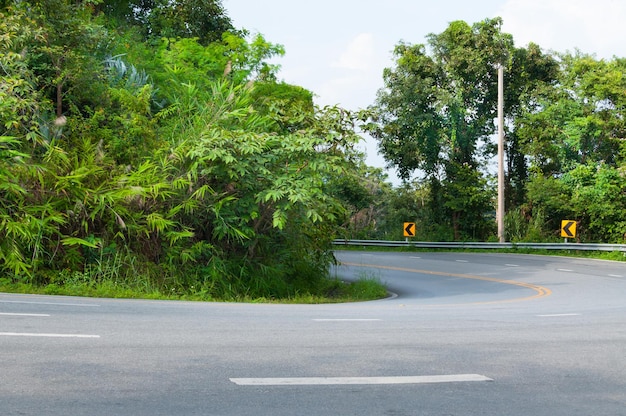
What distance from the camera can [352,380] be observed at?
646 centimetres

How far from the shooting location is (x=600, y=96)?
4188cm

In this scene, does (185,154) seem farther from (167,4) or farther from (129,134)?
(167,4)

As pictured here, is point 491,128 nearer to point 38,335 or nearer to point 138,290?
point 138,290

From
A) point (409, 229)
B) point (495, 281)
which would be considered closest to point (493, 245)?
point (409, 229)

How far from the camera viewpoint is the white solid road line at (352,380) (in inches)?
243

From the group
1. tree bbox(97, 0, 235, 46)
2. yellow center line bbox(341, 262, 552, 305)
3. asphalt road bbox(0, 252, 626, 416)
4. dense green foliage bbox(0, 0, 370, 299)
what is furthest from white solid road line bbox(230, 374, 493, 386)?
tree bbox(97, 0, 235, 46)

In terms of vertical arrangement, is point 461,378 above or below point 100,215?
below

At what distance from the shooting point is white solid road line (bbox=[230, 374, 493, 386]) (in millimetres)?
6184

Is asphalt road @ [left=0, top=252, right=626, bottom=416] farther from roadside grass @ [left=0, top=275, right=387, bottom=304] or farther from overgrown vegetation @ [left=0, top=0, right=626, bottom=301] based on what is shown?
overgrown vegetation @ [left=0, top=0, right=626, bottom=301]

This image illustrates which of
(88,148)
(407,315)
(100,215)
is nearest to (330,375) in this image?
(407,315)

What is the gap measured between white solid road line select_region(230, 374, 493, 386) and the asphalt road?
15 millimetres

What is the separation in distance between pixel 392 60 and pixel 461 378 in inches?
1677

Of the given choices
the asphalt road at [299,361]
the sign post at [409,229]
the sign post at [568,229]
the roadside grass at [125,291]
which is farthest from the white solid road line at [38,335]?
the sign post at [409,229]

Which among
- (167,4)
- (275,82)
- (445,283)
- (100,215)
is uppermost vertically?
(167,4)
